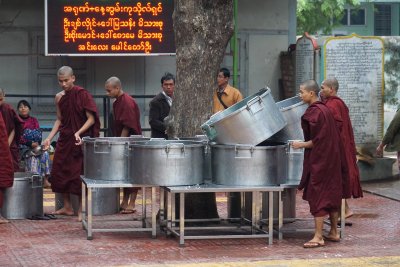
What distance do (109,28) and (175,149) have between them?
667 centimetres

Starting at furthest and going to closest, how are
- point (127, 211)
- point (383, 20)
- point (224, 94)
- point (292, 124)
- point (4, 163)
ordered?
1. point (383, 20)
2. point (224, 94)
3. point (127, 211)
4. point (4, 163)
5. point (292, 124)

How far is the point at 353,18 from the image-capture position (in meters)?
40.6

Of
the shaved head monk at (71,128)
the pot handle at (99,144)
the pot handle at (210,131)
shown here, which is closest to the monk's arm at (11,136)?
the shaved head monk at (71,128)

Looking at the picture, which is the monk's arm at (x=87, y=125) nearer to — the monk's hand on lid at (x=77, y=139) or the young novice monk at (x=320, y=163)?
the monk's hand on lid at (x=77, y=139)

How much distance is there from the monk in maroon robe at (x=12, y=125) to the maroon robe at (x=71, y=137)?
912 mm

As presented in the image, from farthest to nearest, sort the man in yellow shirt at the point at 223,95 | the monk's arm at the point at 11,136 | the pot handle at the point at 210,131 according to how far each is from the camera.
A: the man in yellow shirt at the point at 223,95 < the monk's arm at the point at 11,136 < the pot handle at the point at 210,131

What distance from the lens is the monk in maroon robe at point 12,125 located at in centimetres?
1327

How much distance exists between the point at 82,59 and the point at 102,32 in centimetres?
145

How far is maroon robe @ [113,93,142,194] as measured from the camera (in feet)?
42.6

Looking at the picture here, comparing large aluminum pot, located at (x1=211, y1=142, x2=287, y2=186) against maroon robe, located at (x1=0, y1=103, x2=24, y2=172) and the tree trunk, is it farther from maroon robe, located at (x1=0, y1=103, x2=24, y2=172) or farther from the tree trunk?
maroon robe, located at (x1=0, y1=103, x2=24, y2=172)

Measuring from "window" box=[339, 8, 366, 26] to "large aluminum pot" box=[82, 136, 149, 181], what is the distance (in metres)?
29.7

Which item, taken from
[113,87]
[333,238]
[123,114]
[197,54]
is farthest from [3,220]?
[333,238]

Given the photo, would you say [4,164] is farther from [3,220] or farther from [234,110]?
[234,110]

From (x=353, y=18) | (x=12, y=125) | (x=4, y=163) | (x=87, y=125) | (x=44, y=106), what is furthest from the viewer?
(x=353, y=18)
